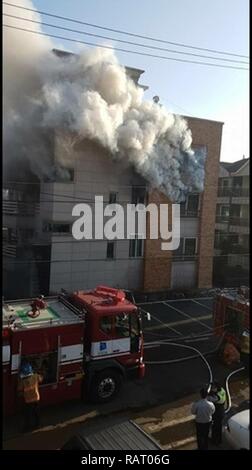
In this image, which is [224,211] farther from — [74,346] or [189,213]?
[74,346]

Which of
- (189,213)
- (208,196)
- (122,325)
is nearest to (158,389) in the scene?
(122,325)

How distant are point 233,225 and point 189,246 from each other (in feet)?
34.9

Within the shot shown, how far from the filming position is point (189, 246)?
67.8 feet

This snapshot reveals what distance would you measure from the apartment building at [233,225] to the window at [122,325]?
49.8 feet

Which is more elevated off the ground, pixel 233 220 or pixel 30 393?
pixel 233 220

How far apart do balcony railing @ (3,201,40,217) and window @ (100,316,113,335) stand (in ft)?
33.7

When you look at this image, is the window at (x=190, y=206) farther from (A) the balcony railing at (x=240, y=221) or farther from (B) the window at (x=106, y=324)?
(B) the window at (x=106, y=324)

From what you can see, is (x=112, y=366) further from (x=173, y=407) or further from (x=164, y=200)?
(x=164, y=200)

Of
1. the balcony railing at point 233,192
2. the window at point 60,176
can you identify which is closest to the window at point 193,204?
the window at point 60,176

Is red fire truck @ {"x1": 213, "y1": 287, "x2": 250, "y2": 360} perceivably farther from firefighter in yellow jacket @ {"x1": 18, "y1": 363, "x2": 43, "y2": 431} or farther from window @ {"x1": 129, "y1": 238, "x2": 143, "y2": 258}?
window @ {"x1": 129, "y1": 238, "x2": 143, "y2": 258}

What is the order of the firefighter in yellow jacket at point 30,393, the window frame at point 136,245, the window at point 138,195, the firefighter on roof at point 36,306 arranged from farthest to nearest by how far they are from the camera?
the window frame at point 136,245 < the window at point 138,195 < the firefighter on roof at point 36,306 < the firefighter in yellow jacket at point 30,393

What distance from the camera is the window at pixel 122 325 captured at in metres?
8.72

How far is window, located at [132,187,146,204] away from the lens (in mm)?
18719

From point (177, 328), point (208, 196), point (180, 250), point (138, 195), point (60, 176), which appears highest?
point (60, 176)
